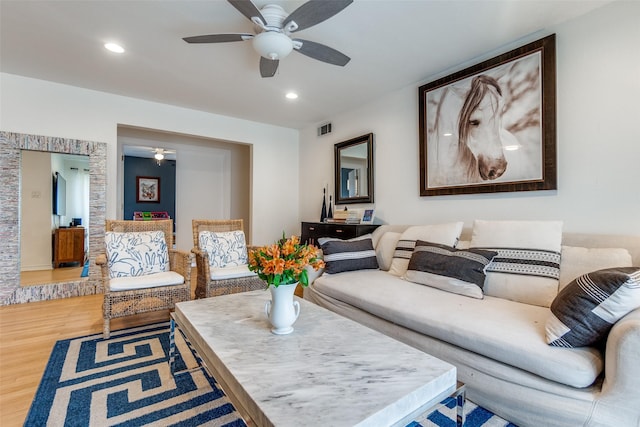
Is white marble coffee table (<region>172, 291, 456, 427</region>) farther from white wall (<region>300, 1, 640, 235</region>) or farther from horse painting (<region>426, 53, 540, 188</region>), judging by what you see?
horse painting (<region>426, 53, 540, 188</region>)

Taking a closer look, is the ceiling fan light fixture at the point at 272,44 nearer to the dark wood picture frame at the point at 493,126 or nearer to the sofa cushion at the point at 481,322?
the dark wood picture frame at the point at 493,126

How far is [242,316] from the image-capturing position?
171cm

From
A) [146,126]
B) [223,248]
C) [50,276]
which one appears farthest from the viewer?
[146,126]

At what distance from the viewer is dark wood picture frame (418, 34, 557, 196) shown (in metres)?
2.34

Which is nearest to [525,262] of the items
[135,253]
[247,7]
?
[247,7]

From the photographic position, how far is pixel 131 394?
5.34 feet

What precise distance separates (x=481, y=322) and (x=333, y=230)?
2335 millimetres

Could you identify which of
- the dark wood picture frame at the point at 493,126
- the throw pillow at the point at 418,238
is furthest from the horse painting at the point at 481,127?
the throw pillow at the point at 418,238

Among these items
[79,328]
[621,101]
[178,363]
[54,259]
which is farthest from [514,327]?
[54,259]

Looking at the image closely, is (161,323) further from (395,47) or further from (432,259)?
(395,47)

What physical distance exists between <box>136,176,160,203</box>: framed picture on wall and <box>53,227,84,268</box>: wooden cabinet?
3.16m

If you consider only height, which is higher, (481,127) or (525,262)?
(481,127)

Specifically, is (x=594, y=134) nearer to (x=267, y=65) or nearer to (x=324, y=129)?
(x=267, y=65)

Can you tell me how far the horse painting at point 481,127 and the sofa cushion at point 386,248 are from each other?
67 centimetres
